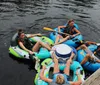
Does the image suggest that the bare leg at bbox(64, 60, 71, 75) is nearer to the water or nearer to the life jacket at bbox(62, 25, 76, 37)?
the water

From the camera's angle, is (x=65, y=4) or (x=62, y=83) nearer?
(x=62, y=83)

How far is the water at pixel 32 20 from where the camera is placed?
851cm

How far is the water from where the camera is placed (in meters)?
8.51

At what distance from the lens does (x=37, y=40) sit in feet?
33.0

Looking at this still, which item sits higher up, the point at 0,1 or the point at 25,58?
the point at 0,1

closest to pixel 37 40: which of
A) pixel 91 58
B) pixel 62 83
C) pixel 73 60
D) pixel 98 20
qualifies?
pixel 73 60

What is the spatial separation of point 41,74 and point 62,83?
3.73ft

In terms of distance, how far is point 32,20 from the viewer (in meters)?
13.0

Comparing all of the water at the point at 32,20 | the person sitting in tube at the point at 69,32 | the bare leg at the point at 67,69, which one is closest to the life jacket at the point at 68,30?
the person sitting in tube at the point at 69,32

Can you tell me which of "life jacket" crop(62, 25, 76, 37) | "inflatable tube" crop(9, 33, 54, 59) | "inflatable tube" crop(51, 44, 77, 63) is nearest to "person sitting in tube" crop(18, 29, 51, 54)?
"inflatable tube" crop(9, 33, 54, 59)

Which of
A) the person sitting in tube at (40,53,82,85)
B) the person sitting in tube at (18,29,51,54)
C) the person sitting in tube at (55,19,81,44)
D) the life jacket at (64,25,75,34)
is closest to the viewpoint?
the person sitting in tube at (40,53,82,85)

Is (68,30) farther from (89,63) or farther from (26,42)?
(89,63)

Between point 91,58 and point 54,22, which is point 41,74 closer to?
point 91,58

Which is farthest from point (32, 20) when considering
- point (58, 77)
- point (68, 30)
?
point (58, 77)
